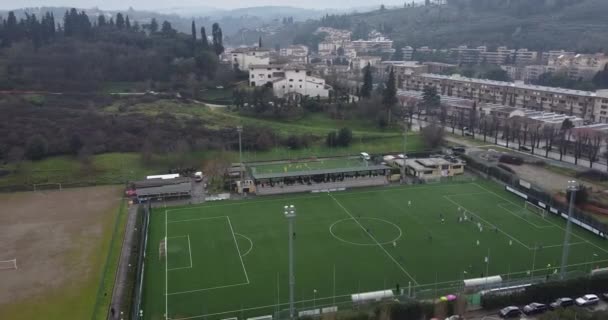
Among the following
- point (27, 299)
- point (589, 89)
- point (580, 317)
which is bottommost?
point (27, 299)

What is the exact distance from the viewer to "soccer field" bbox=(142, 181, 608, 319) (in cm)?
1875

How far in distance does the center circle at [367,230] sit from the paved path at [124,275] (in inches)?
382

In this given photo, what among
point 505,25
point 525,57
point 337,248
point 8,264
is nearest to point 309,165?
point 337,248

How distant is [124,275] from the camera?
20.3 m

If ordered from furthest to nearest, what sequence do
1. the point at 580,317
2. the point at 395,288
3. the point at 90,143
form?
the point at 90,143
the point at 395,288
the point at 580,317

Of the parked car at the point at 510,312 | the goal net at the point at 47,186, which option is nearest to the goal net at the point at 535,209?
the parked car at the point at 510,312

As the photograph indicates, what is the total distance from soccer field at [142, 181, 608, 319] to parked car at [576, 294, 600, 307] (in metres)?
2.65

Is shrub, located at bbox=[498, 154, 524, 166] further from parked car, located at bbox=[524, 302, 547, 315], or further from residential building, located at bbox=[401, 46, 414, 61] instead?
residential building, located at bbox=[401, 46, 414, 61]

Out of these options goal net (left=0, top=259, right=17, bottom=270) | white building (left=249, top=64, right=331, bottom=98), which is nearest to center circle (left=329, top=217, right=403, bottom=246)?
goal net (left=0, top=259, right=17, bottom=270)

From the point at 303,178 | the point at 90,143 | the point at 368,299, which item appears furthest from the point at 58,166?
the point at 368,299

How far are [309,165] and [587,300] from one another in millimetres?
22582

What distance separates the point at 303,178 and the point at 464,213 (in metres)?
10.3

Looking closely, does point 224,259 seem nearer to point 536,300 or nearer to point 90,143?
point 536,300

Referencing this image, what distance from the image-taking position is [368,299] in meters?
17.5
